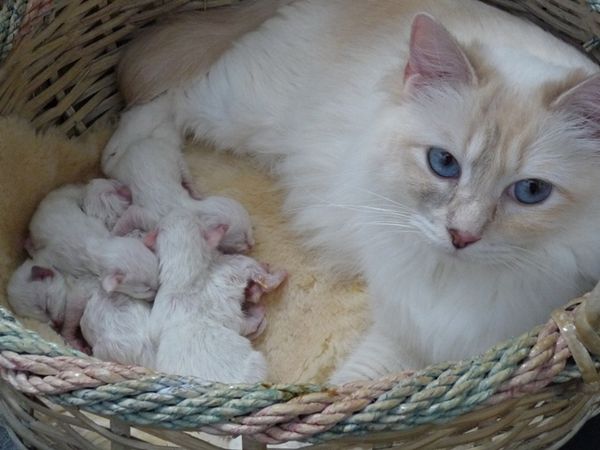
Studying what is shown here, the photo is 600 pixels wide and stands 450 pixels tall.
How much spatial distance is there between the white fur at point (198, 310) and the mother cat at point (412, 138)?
0.24 m

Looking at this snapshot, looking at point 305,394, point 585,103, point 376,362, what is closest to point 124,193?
point 376,362

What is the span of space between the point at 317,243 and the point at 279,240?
0.13 m

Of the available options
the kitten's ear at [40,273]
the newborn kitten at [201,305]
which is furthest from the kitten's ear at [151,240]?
the kitten's ear at [40,273]

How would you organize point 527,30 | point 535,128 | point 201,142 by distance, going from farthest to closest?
point 201,142
point 527,30
point 535,128

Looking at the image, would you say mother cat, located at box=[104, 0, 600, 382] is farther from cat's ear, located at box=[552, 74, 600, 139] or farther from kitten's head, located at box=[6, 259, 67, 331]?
kitten's head, located at box=[6, 259, 67, 331]

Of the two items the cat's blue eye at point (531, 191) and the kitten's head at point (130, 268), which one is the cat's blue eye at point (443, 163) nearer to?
the cat's blue eye at point (531, 191)

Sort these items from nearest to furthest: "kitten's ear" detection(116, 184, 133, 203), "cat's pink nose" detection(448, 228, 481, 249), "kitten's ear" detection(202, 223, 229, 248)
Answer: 1. "cat's pink nose" detection(448, 228, 481, 249)
2. "kitten's ear" detection(202, 223, 229, 248)
3. "kitten's ear" detection(116, 184, 133, 203)

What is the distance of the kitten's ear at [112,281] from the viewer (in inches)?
68.7

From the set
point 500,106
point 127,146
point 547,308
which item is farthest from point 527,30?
point 127,146

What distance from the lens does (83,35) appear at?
2.11 meters

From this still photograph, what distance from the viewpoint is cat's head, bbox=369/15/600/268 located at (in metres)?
1.34

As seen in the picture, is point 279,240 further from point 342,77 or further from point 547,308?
point 547,308

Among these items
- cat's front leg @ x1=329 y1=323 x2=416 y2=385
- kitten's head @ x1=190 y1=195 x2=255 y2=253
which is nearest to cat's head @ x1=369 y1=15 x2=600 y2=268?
cat's front leg @ x1=329 y1=323 x2=416 y2=385

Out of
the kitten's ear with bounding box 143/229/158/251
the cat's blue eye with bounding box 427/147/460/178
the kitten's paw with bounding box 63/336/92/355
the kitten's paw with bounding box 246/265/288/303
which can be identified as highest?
the cat's blue eye with bounding box 427/147/460/178
